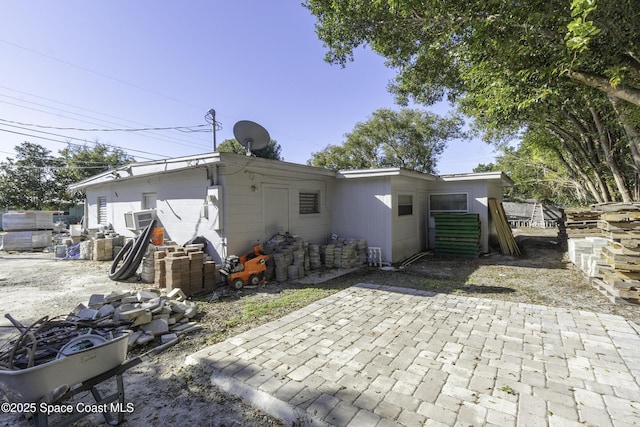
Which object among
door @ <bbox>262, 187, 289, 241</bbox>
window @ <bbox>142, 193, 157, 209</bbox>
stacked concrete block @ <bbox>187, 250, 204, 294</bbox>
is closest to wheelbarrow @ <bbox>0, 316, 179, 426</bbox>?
stacked concrete block @ <bbox>187, 250, 204, 294</bbox>

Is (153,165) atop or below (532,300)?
atop

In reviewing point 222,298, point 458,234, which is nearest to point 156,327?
point 222,298

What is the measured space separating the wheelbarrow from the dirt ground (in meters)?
0.36

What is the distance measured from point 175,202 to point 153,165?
1.10 m

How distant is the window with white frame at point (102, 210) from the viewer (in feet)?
35.7

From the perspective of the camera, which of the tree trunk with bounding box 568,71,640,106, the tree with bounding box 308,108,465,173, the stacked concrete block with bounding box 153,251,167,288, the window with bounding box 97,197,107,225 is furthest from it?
the tree with bounding box 308,108,465,173

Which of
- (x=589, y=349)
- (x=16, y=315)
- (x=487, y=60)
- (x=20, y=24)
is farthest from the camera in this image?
(x=20, y=24)

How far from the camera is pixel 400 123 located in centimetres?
2014

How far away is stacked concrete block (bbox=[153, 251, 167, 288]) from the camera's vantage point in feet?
17.6

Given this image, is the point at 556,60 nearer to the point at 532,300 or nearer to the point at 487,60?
the point at 487,60

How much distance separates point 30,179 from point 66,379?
29206 mm

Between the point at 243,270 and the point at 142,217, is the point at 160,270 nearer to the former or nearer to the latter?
the point at 243,270

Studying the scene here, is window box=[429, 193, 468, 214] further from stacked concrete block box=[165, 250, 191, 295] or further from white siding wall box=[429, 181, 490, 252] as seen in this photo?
stacked concrete block box=[165, 250, 191, 295]

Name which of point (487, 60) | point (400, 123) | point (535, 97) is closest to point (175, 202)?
point (487, 60)
